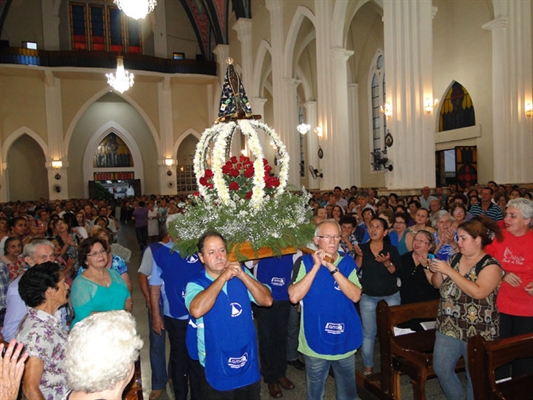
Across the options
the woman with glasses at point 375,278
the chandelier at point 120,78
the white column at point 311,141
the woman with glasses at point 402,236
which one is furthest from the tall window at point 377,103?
the woman with glasses at point 375,278

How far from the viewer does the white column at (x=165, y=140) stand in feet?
90.6

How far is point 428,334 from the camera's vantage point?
4.07 metres

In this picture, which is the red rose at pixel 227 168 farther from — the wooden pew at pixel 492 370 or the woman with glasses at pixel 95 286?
the wooden pew at pixel 492 370

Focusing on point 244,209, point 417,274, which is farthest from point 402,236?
point 244,209

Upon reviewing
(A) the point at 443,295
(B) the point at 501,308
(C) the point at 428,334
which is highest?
(A) the point at 443,295

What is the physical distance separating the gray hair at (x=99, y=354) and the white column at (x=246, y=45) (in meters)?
22.0

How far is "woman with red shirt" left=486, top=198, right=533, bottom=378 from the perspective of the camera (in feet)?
11.9

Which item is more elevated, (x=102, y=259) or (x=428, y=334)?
(x=102, y=259)

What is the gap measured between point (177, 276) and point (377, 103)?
19.2m

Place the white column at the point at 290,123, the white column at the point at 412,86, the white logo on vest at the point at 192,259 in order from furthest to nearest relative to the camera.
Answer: the white column at the point at 290,123 → the white column at the point at 412,86 → the white logo on vest at the point at 192,259

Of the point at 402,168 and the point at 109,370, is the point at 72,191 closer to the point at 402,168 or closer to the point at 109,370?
the point at 402,168

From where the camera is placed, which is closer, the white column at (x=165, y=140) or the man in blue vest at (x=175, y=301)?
the man in blue vest at (x=175, y=301)

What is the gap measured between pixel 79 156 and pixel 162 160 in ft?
18.3

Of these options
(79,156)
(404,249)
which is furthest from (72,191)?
(404,249)
